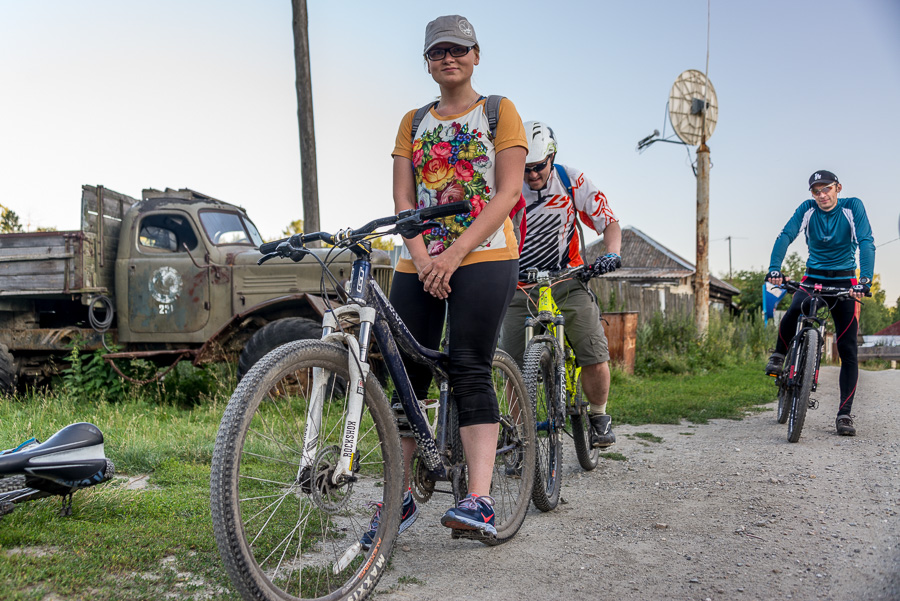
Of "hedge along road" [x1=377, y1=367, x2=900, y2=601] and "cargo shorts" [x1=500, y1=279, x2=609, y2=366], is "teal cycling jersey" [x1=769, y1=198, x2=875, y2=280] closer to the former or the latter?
"hedge along road" [x1=377, y1=367, x2=900, y2=601]

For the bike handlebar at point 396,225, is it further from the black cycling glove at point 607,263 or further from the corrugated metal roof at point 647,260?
the corrugated metal roof at point 647,260

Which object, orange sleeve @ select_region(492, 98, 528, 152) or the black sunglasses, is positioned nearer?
orange sleeve @ select_region(492, 98, 528, 152)

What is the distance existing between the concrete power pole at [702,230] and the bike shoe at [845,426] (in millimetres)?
9304

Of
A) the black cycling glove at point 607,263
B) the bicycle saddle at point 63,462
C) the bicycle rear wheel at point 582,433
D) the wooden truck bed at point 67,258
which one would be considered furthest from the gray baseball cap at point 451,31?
the wooden truck bed at point 67,258

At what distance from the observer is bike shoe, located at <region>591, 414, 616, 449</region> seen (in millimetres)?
4496

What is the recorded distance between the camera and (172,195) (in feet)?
28.5

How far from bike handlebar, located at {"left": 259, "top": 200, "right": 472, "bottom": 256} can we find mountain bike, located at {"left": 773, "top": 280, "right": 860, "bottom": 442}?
416 cm

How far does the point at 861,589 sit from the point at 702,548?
65 centimetres

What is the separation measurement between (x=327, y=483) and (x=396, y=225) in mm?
906

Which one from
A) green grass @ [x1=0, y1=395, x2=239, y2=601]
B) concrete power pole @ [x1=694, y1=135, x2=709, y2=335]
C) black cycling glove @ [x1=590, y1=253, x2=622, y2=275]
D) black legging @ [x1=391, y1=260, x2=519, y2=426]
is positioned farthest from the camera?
concrete power pole @ [x1=694, y1=135, x2=709, y2=335]

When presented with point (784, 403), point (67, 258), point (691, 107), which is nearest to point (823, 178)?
point (784, 403)

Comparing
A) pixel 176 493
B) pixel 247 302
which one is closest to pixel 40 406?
pixel 247 302

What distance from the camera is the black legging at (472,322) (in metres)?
2.88

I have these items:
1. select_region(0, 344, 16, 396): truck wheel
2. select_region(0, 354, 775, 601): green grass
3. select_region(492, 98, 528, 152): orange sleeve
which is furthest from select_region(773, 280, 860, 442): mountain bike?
select_region(0, 344, 16, 396): truck wheel
